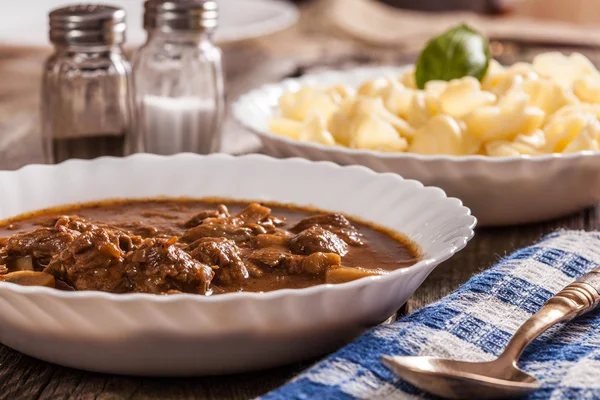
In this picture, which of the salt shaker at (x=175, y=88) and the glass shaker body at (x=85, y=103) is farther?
the salt shaker at (x=175, y=88)

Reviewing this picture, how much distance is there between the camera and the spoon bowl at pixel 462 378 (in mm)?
1554

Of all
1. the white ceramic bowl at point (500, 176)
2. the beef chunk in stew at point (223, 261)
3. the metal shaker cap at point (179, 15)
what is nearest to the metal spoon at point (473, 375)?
the beef chunk in stew at point (223, 261)

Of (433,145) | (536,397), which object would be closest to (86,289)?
(536,397)

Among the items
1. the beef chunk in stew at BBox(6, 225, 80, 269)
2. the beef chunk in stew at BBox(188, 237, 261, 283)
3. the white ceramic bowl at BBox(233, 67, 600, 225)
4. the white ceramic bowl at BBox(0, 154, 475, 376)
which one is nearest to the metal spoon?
the white ceramic bowl at BBox(0, 154, 475, 376)

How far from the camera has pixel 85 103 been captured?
307 cm

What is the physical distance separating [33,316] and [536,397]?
88 centimetres

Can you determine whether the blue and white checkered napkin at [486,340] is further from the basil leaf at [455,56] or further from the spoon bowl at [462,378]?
the basil leaf at [455,56]

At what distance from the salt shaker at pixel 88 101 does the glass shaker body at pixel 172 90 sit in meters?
0.13

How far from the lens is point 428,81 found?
3299mm

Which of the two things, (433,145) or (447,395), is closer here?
(447,395)

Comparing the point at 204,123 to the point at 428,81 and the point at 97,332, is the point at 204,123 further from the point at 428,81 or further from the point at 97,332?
the point at 97,332

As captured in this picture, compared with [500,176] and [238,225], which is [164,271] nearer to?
[238,225]

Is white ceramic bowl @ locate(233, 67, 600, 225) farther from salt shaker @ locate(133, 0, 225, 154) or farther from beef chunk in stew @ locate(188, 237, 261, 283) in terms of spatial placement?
beef chunk in stew @ locate(188, 237, 261, 283)

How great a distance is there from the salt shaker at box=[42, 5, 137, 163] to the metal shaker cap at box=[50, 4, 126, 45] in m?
0.02
